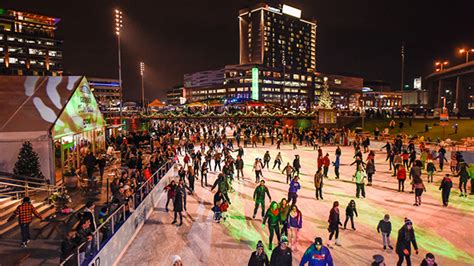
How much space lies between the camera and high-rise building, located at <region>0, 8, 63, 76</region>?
69.8m

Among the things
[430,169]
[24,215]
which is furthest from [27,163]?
[430,169]

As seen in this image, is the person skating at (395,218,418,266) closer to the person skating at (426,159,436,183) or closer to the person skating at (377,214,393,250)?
the person skating at (377,214,393,250)

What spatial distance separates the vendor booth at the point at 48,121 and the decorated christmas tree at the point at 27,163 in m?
0.59

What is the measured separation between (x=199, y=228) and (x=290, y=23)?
163m

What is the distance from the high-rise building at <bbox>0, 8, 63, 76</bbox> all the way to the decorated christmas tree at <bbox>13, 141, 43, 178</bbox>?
230 feet

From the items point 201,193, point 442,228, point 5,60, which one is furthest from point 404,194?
point 5,60

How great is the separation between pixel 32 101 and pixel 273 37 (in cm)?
14241

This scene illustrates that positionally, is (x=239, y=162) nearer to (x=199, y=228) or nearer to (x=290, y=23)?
(x=199, y=228)

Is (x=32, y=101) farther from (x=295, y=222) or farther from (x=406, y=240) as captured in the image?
(x=406, y=240)

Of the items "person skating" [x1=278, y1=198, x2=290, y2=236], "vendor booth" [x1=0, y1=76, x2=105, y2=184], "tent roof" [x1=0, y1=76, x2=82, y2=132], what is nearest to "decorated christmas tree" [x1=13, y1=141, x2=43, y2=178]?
"vendor booth" [x1=0, y1=76, x2=105, y2=184]

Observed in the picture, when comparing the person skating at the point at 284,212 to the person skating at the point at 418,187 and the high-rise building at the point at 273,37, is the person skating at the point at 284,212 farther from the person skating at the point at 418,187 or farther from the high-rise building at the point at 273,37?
the high-rise building at the point at 273,37

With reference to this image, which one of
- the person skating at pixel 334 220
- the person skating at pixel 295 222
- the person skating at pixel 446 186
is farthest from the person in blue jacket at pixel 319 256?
the person skating at pixel 446 186

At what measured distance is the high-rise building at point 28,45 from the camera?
6981cm

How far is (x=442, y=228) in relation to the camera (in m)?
9.62
